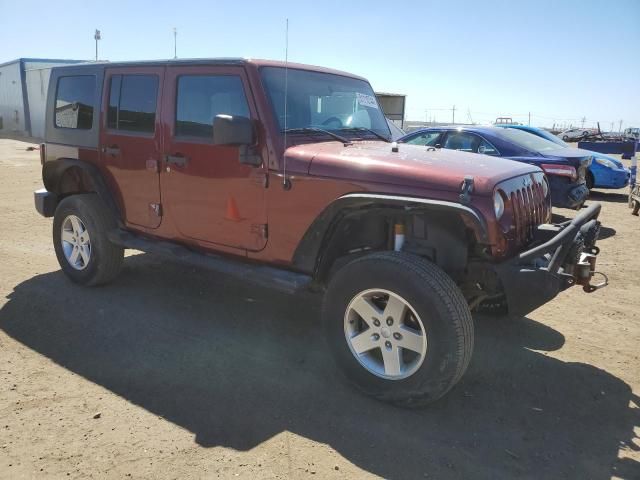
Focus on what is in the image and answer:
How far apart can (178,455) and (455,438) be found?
1.49 meters

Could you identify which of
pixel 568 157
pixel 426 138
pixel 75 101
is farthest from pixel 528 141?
pixel 75 101

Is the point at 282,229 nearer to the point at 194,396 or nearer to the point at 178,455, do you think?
the point at 194,396

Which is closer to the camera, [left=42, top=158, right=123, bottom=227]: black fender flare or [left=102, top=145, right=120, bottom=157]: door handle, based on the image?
[left=102, top=145, right=120, bottom=157]: door handle

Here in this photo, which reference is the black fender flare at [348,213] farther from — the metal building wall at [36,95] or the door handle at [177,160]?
the metal building wall at [36,95]

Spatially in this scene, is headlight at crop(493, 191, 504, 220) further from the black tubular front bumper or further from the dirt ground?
the dirt ground

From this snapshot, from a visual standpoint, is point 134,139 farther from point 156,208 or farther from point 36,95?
point 36,95

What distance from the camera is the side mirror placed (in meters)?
3.43

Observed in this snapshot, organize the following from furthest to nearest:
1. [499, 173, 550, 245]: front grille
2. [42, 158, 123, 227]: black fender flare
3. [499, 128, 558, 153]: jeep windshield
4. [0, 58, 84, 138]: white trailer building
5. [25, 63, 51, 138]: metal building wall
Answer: [0, 58, 84, 138]: white trailer building, [25, 63, 51, 138]: metal building wall, [499, 128, 558, 153]: jeep windshield, [42, 158, 123, 227]: black fender flare, [499, 173, 550, 245]: front grille

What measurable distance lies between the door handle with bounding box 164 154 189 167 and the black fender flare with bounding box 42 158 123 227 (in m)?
0.94

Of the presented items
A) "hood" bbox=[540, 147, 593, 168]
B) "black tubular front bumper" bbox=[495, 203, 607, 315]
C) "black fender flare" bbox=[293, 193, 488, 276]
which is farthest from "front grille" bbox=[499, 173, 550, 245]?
"hood" bbox=[540, 147, 593, 168]

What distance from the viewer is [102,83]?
485 centimetres

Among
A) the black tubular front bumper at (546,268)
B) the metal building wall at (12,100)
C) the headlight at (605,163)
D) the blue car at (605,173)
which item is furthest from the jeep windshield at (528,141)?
the metal building wall at (12,100)

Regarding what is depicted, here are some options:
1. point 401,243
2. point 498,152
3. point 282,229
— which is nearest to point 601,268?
point 498,152

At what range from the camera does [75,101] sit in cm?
515
